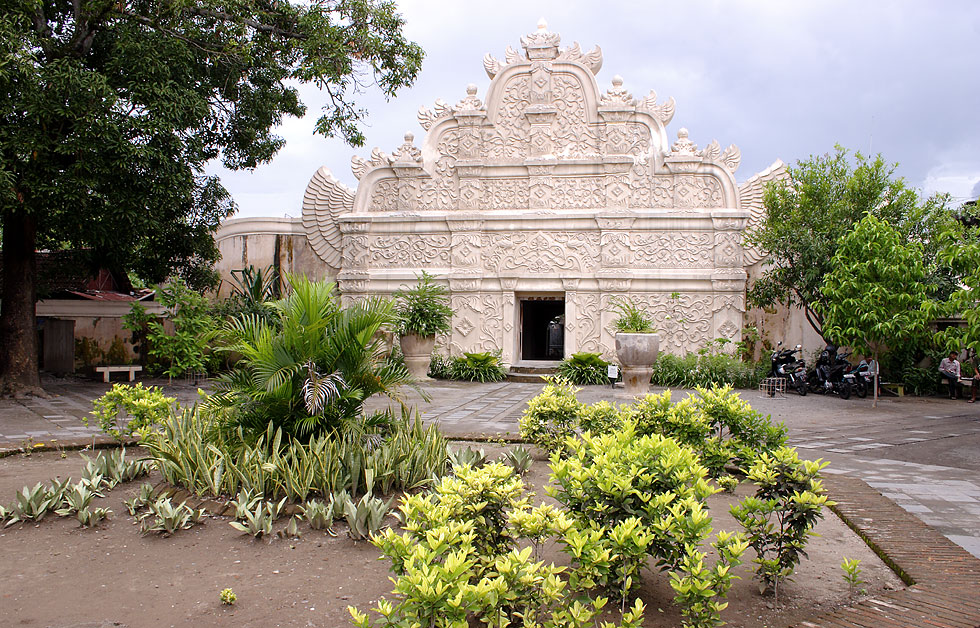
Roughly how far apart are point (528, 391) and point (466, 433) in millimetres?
5271

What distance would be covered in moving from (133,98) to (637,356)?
8.29 meters

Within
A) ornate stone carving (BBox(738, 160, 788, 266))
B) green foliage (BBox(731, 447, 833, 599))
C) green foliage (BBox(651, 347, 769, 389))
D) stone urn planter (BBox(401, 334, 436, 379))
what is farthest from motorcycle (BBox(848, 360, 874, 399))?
green foliage (BBox(731, 447, 833, 599))

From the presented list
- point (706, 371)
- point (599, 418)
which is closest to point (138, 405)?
point (599, 418)

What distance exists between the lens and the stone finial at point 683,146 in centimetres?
1488

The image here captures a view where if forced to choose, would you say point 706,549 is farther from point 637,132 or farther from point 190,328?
point 637,132

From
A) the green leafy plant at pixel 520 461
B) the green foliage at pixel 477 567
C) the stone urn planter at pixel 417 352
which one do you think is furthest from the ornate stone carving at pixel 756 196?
the green foliage at pixel 477 567

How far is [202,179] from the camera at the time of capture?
1230 cm

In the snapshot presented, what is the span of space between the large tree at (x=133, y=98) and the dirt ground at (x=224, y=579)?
6418mm

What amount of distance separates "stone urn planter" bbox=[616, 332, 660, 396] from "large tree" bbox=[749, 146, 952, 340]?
12.8 ft

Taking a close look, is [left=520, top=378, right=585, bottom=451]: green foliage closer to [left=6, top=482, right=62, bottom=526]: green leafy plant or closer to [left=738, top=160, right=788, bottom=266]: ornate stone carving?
[left=6, top=482, right=62, bottom=526]: green leafy plant

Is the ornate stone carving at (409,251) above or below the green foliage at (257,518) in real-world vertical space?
above

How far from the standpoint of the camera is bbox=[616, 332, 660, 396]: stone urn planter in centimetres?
1109

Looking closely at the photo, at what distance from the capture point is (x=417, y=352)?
47.7 ft

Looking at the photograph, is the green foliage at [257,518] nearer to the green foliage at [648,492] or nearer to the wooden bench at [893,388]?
the green foliage at [648,492]
